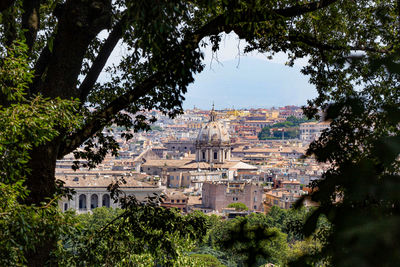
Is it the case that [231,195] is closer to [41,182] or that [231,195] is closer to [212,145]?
[212,145]

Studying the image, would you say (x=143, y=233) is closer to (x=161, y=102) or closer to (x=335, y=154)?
(x=161, y=102)

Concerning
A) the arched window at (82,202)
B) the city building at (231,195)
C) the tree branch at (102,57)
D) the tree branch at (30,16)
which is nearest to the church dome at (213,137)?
the city building at (231,195)

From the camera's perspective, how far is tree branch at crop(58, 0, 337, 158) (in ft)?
10.5

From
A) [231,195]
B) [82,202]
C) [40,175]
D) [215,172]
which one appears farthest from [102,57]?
[215,172]

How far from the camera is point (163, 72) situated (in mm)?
3205

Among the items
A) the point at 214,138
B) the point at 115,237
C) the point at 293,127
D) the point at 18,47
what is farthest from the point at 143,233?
the point at 293,127

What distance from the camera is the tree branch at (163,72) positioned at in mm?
3201

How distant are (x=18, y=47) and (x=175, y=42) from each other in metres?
0.86

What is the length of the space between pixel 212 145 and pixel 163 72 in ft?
219

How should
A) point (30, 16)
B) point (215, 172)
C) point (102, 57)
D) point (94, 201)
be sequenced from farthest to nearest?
point (215, 172)
point (94, 201)
point (102, 57)
point (30, 16)

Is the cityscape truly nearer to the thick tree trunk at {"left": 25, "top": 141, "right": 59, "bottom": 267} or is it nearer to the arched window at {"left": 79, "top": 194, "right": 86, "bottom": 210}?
the arched window at {"left": 79, "top": 194, "right": 86, "bottom": 210}

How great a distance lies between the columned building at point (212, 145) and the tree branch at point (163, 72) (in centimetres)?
6600

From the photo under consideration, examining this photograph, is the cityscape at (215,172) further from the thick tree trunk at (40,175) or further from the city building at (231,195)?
the thick tree trunk at (40,175)

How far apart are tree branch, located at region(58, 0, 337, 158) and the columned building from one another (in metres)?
66.0
